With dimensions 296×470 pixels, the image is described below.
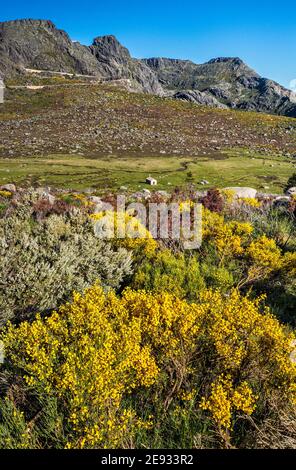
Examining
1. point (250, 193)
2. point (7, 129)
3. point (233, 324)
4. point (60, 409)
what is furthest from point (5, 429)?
point (7, 129)

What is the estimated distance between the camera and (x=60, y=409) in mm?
4117

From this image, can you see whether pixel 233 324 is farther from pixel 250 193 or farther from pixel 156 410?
pixel 250 193

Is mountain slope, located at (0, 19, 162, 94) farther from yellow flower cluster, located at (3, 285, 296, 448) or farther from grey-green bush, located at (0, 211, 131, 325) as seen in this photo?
yellow flower cluster, located at (3, 285, 296, 448)

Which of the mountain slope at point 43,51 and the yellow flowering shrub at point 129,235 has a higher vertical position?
the mountain slope at point 43,51

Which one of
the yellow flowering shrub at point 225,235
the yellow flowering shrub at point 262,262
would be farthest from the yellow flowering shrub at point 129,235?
the yellow flowering shrub at point 262,262

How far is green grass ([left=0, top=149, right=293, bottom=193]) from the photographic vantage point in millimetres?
28734

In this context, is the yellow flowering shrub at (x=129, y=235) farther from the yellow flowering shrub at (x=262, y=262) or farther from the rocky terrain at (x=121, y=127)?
the rocky terrain at (x=121, y=127)

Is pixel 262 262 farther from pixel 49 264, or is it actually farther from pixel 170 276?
pixel 49 264

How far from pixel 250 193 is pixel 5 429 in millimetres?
19184

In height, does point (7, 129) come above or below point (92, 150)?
above

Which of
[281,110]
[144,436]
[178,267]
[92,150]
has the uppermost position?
[281,110]

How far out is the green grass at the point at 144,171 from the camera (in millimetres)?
28734

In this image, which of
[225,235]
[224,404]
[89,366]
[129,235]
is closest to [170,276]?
[129,235]

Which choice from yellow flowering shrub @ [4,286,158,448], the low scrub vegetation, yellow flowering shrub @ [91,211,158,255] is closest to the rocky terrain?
yellow flowering shrub @ [91,211,158,255]
